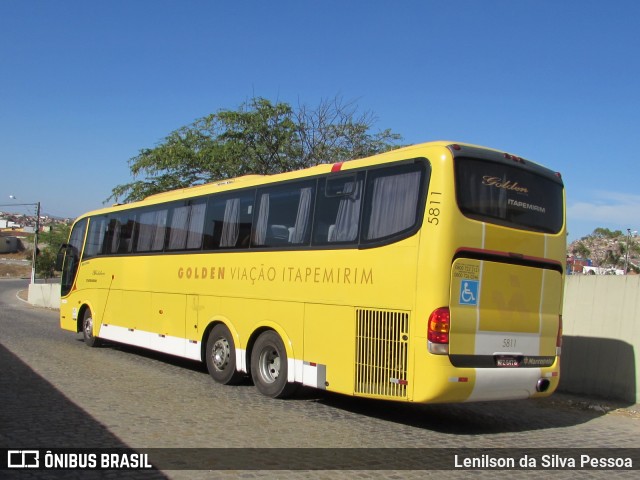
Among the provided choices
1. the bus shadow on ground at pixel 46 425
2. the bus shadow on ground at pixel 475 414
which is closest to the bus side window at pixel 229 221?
the bus shadow on ground at pixel 475 414

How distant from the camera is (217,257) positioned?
11.1 meters

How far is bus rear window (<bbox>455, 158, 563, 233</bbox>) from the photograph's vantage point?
7520 mm

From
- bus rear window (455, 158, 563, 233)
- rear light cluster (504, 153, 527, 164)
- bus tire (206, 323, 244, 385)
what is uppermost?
rear light cluster (504, 153, 527, 164)

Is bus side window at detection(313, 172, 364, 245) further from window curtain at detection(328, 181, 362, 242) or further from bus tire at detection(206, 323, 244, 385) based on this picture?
bus tire at detection(206, 323, 244, 385)

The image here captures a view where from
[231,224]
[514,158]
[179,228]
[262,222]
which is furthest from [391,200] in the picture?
[179,228]

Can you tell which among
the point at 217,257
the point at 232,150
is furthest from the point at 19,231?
the point at 217,257

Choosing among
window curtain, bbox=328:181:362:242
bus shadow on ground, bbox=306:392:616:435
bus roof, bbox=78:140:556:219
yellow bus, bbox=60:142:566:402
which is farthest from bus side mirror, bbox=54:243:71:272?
window curtain, bbox=328:181:362:242

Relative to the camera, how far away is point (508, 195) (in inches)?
313

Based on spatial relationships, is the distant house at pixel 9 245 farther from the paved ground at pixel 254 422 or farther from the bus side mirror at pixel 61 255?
the paved ground at pixel 254 422

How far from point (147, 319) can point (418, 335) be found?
7807 millimetres

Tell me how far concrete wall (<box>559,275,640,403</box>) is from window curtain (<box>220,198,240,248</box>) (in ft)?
21.5

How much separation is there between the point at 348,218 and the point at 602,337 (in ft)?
19.5

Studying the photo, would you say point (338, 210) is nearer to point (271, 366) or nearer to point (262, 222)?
point (262, 222)

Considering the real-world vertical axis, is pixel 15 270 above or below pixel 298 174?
below
